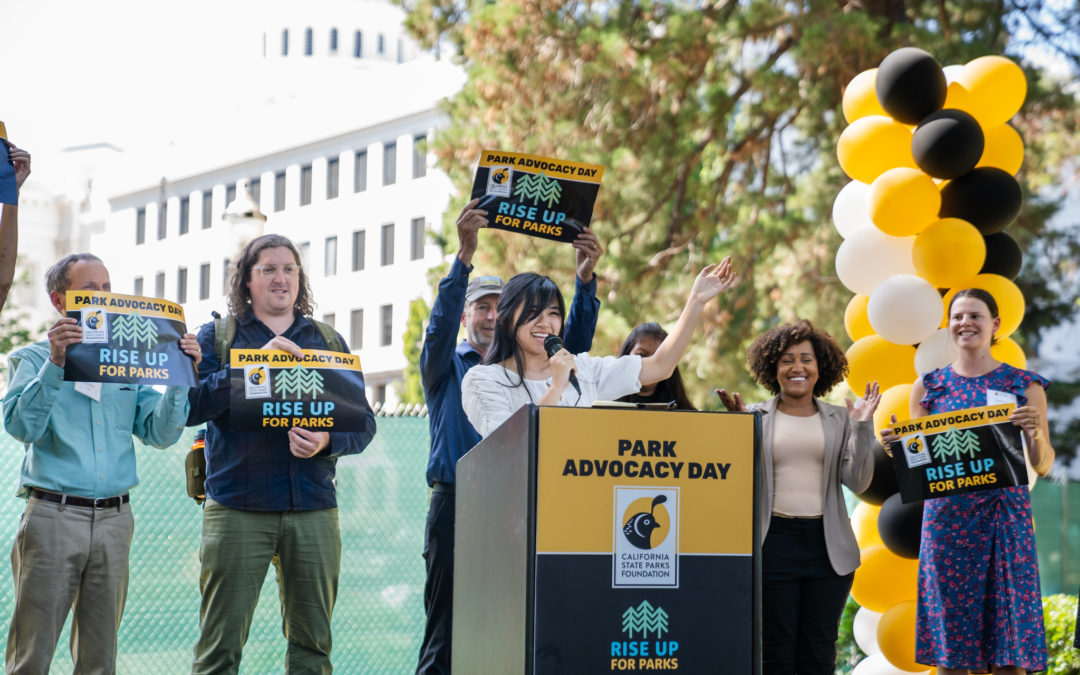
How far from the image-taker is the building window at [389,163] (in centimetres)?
4778

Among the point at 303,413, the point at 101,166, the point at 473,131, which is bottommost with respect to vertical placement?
the point at 303,413

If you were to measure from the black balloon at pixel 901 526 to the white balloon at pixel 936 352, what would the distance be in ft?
2.17

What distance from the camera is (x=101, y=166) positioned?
60.4 meters

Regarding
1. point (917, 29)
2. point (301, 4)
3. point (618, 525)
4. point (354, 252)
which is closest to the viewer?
point (618, 525)

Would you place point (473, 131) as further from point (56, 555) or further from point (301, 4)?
point (301, 4)

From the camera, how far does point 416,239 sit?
4794cm

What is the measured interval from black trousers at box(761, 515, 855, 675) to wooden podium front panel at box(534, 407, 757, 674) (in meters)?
2.16

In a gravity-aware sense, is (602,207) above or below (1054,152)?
below

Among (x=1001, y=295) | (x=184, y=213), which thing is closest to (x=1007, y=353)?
(x=1001, y=295)

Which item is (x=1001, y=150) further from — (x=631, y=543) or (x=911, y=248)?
(x=631, y=543)

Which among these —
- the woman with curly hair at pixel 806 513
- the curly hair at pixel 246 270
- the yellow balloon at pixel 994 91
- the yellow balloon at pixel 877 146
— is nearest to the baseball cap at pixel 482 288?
the curly hair at pixel 246 270

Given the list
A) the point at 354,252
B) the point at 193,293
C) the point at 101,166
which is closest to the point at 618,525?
the point at 354,252

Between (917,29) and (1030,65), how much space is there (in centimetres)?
196

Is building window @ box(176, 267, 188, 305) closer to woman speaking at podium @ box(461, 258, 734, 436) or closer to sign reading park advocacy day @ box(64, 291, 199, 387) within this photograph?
sign reading park advocacy day @ box(64, 291, 199, 387)
